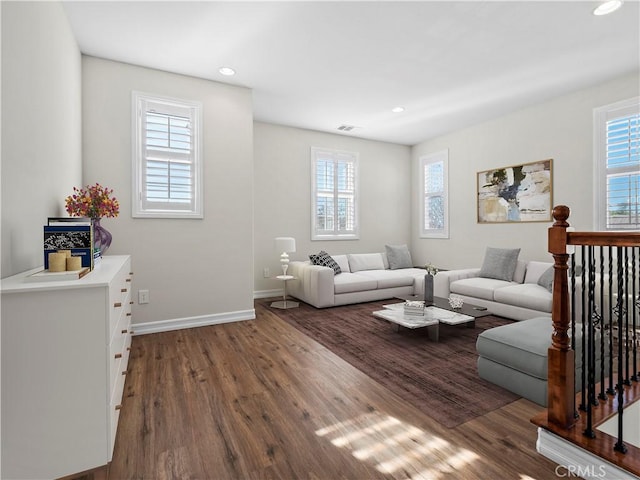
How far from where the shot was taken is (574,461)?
1.53 m

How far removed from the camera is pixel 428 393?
2.22m

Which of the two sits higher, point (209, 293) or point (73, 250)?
point (73, 250)

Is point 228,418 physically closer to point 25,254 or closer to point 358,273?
point 25,254

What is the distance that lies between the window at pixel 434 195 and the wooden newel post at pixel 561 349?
4552 millimetres

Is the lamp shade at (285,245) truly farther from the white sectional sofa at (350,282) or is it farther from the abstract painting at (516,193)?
Result: the abstract painting at (516,193)

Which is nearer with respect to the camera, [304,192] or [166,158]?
[166,158]

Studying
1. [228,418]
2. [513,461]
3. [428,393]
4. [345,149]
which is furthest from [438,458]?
[345,149]

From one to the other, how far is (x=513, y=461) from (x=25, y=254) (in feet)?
9.36

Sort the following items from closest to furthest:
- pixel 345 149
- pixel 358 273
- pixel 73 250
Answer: pixel 73 250 < pixel 358 273 < pixel 345 149

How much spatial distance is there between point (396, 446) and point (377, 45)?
338 cm

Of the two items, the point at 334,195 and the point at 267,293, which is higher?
the point at 334,195

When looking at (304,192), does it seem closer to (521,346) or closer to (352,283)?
(352,283)

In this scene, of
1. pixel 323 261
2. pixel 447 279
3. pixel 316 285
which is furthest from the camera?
pixel 323 261

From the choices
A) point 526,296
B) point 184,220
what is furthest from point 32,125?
point 526,296
